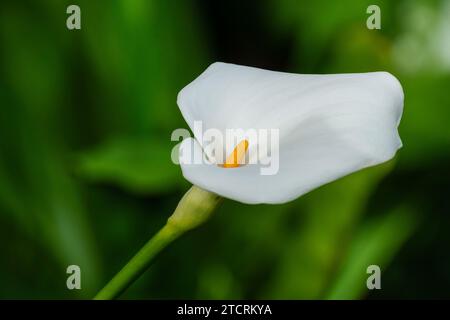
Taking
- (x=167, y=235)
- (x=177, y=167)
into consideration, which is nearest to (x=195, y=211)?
(x=167, y=235)

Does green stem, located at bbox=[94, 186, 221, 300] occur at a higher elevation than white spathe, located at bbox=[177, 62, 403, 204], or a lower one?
lower

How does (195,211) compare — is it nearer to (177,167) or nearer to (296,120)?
(296,120)

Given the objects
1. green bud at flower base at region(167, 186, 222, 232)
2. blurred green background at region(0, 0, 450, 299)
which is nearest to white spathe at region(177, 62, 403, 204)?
green bud at flower base at region(167, 186, 222, 232)

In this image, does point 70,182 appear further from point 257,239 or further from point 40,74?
point 257,239

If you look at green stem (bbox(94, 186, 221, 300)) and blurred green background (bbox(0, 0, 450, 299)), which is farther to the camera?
blurred green background (bbox(0, 0, 450, 299))

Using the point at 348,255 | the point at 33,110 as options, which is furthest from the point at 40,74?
the point at 348,255

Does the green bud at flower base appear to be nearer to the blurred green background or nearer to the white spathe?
the white spathe
